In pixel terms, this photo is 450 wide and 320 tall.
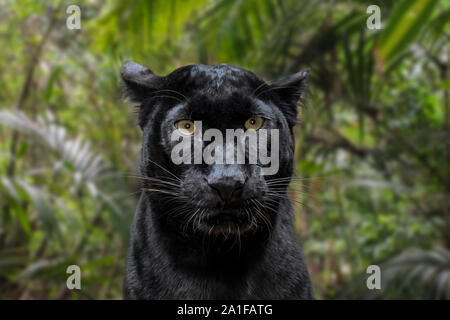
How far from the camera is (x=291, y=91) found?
5.20 ft

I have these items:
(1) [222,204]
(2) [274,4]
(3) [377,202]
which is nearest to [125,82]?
(1) [222,204]

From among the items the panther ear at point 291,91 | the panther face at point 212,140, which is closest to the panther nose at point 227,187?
the panther face at point 212,140

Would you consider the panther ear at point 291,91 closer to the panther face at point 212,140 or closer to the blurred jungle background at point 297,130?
the panther face at point 212,140

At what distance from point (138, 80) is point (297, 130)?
3.32ft

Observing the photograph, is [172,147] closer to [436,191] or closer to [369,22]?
[369,22]

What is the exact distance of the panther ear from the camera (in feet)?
5.03

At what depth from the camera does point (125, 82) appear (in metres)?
1.54

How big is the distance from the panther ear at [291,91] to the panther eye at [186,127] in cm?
25

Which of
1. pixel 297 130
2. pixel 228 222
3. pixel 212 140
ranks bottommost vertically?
pixel 228 222

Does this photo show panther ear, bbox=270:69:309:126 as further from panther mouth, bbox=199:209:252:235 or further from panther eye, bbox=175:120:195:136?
panther mouth, bbox=199:209:252:235

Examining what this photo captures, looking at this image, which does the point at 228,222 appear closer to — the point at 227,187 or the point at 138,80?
the point at 227,187

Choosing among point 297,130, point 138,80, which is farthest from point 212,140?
point 297,130

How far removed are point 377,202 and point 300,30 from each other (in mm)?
4179

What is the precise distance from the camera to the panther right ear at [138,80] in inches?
59.5
